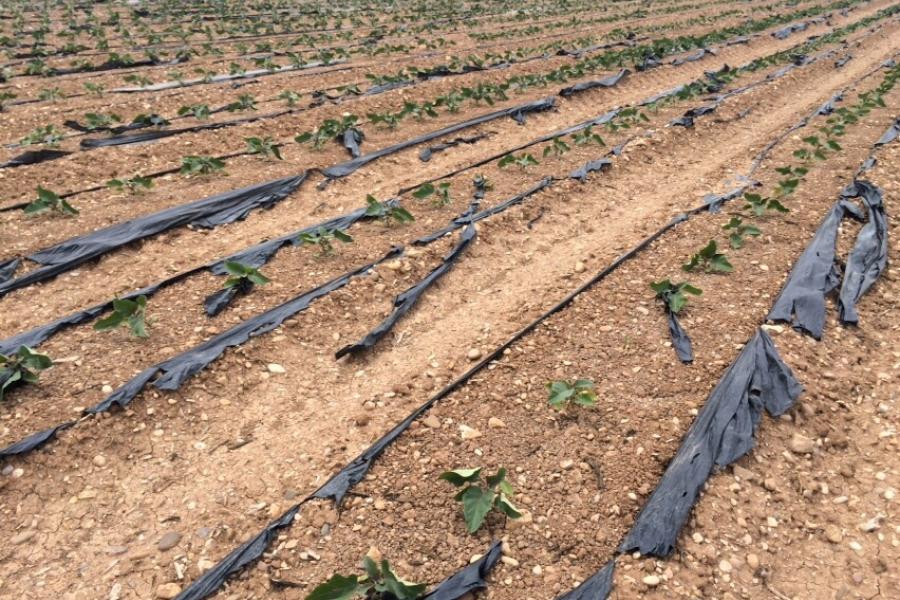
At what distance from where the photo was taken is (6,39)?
57.0ft

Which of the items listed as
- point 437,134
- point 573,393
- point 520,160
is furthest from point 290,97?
point 573,393

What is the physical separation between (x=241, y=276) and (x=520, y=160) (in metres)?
5.22

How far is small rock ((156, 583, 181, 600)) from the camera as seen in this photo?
3.34m

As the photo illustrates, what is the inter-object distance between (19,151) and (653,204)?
10240 mm

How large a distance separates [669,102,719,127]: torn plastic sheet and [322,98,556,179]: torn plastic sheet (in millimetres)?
2735

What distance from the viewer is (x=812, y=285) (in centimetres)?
571

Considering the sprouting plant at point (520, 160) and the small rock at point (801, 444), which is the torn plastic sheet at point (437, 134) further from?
the small rock at point (801, 444)

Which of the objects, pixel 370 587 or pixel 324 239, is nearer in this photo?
pixel 370 587

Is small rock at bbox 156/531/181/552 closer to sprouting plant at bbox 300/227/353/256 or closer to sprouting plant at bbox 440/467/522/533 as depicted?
sprouting plant at bbox 440/467/522/533

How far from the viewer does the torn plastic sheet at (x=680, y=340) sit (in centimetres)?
498

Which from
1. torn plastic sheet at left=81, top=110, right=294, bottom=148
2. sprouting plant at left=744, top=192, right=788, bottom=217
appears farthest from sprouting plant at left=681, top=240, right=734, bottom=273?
torn plastic sheet at left=81, top=110, right=294, bottom=148

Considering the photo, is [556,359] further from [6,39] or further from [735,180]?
[6,39]

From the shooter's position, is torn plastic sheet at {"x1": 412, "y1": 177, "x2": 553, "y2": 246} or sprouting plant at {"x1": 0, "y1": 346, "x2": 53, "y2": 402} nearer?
sprouting plant at {"x1": 0, "y1": 346, "x2": 53, "y2": 402}

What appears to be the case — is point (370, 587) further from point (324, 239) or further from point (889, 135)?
point (889, 135)
